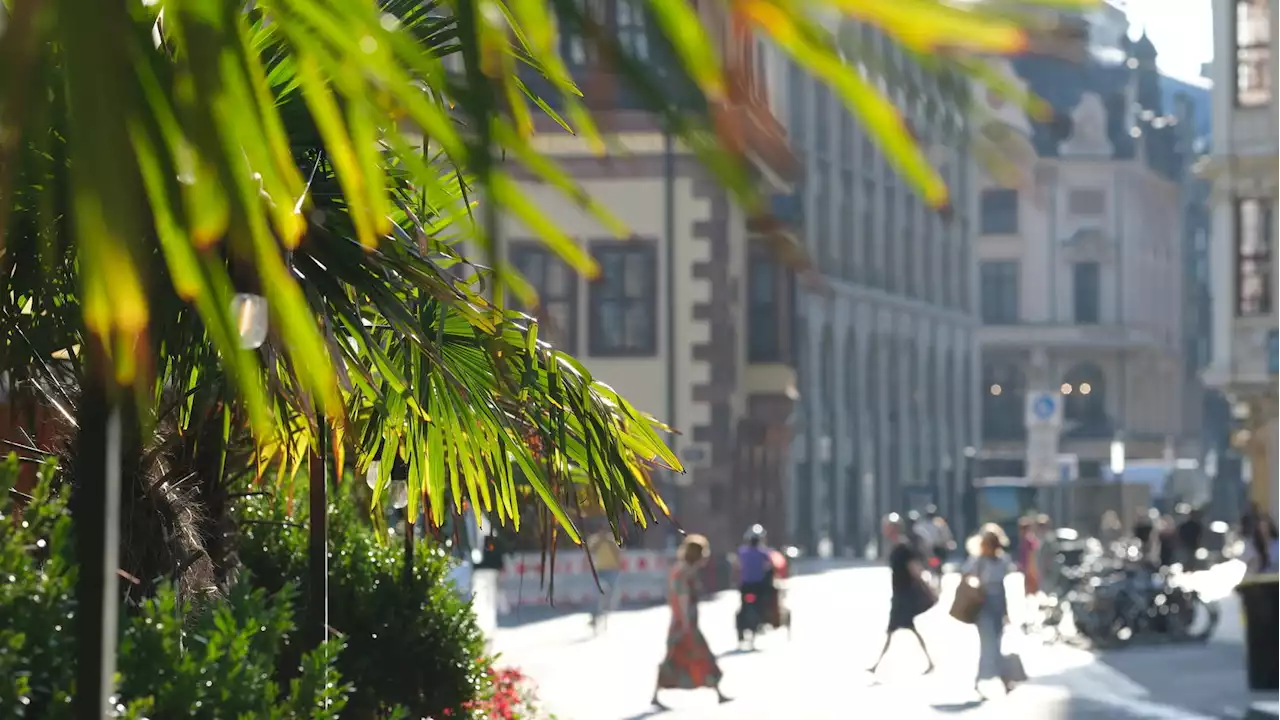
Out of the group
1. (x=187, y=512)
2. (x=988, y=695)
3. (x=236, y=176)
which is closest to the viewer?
(x=236, y=176)

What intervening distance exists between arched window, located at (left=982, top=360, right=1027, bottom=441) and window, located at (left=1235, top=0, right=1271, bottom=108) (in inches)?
1863

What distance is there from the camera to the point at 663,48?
4.97 ft

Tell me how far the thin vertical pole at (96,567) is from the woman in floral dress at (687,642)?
17.1 m

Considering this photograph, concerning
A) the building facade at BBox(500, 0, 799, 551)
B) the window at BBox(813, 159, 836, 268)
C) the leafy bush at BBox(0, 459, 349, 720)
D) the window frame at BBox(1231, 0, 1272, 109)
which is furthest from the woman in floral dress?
the window at BBox(813, 159, 836, 268)

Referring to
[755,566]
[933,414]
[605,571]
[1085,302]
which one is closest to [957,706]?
[755,566]

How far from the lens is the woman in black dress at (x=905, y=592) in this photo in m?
23.5

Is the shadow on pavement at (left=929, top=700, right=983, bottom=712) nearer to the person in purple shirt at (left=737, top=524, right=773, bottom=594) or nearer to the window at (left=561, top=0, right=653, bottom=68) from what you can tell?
the person in purple shirt at (left=737, top=524, right=773, bottom=594)

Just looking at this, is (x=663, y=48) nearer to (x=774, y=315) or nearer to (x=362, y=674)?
(x=362, y=674)

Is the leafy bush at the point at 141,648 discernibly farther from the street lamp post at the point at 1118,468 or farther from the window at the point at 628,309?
the street lamp post at the point at 1118,468

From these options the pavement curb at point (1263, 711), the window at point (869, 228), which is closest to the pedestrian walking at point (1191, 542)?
the window at point (869, 228)

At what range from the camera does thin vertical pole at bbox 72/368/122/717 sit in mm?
3256

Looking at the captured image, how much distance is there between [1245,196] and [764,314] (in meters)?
9.79

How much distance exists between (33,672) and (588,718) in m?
14.2

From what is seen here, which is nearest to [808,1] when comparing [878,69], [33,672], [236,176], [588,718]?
[878,69]
